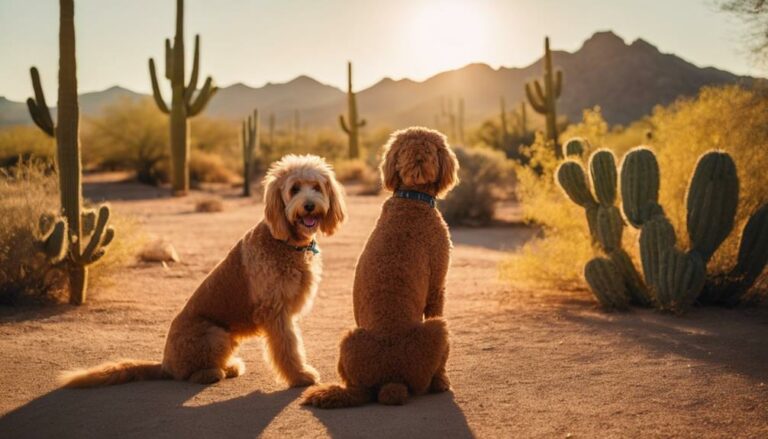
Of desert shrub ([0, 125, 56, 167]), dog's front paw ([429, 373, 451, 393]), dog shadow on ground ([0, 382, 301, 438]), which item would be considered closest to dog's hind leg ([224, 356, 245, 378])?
dog shadow on ground ([0, 382, 301, 438])

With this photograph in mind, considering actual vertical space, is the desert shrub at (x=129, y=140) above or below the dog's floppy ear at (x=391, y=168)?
above

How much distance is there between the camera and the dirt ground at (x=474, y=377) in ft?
17.3

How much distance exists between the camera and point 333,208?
6.34 metres

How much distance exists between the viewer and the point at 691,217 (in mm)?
9289

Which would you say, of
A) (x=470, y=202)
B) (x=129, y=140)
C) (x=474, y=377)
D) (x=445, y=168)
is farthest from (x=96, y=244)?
(x=129, y=140)

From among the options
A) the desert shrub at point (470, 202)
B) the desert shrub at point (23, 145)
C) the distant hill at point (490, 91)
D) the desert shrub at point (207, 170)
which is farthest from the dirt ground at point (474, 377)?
the desert shrub at point (207, 170)

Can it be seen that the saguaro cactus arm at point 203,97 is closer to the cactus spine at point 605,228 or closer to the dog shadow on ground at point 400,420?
the cactus spine at point 605,228

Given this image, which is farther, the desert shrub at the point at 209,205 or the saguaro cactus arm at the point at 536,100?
the saguaro cactus arm at the point at 536,100

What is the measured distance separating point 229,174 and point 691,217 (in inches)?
1428

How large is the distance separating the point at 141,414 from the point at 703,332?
5821mm

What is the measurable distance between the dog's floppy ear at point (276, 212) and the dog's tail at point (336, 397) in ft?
4.19

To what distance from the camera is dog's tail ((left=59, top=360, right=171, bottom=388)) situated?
6340 mm

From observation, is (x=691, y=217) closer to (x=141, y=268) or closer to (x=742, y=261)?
(x=742, y=261)

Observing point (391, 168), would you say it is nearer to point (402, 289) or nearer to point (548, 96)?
point (402, 289)
